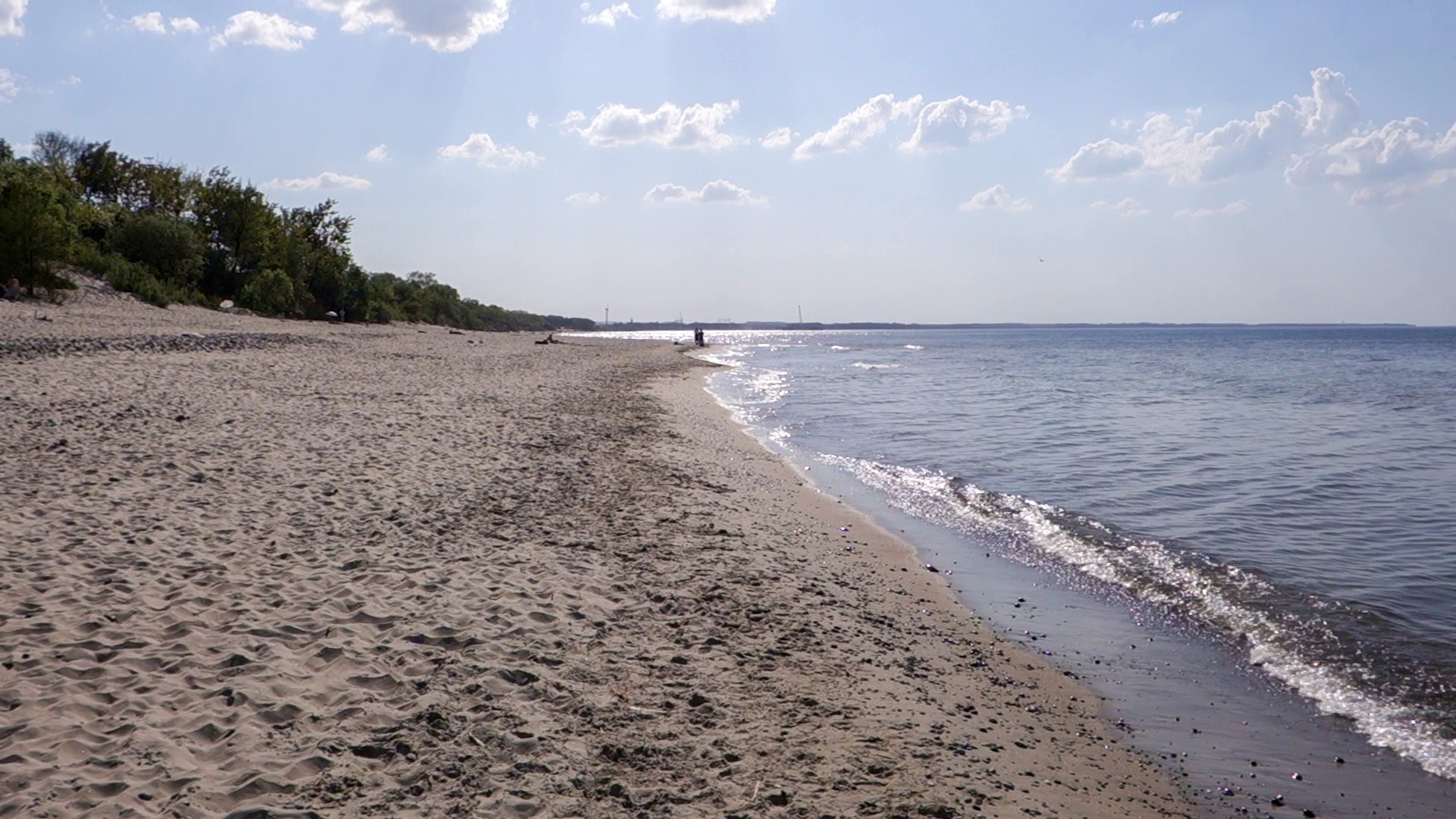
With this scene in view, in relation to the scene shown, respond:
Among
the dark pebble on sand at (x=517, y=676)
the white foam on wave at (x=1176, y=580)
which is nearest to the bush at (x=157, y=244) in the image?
the white foam on wave at (x=1176, y=580)

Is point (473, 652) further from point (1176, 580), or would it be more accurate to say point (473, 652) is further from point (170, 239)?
point (170, 239)

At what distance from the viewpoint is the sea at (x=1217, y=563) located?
5.77 m

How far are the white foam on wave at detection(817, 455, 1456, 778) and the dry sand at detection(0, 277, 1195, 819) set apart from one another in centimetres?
182

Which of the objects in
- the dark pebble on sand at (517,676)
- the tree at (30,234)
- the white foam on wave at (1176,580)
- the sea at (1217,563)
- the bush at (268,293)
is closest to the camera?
the dark pebble on sand at (517,676)

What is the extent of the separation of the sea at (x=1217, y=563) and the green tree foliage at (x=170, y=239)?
953 inches

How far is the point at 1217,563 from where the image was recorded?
10.0 metres

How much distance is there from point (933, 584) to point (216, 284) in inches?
1919

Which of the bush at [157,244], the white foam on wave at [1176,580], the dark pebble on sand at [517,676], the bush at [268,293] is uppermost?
the bush at [157,244]

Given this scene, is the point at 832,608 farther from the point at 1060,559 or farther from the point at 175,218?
the point at 175,218

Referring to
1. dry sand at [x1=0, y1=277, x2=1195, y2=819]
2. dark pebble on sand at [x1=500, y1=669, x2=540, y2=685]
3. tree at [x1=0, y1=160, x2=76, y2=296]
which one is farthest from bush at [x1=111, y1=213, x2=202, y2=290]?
dark pebble on sand at [x1=500, y1=669, x2=540, y2=685]

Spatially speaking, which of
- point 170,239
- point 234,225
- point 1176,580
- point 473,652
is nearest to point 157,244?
point 170,239

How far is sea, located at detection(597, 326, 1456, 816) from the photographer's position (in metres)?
5.77

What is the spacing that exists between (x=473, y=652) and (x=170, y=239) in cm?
4455

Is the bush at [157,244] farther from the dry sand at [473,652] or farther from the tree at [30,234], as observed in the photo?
the dry sand at [473,652]
